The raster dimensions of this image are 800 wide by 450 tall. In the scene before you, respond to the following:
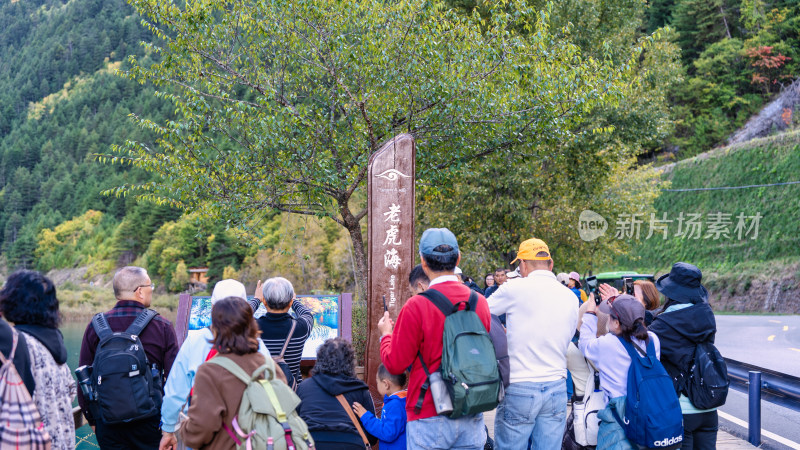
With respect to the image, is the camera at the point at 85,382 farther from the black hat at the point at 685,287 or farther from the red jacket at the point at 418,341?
the black hat at the point at 685,287

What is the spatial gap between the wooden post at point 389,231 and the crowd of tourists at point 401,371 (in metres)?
1.12

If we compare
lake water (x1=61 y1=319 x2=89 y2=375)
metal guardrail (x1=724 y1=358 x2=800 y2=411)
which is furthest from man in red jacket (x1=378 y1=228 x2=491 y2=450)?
lake water (x1=61 y1=319 x2=89 y2=375)

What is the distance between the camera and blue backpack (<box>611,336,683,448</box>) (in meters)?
3.68

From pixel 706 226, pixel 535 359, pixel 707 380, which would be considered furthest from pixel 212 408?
pixel 706 226

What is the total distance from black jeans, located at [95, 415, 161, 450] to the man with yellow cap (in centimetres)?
225

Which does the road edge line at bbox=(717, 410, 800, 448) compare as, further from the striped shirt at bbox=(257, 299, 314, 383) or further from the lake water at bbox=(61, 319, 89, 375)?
the lake water at bbox=(61, 319, 89, 375)

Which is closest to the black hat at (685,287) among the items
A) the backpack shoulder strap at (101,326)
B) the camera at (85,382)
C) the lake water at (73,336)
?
the backpack shoulder strap at (101,326)

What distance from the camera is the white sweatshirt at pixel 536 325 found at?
366cm

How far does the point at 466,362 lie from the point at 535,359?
33.6 inches

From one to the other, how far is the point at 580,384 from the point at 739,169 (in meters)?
28.5

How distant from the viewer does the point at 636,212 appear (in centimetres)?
1911

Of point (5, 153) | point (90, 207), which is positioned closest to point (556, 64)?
point (90, 207)

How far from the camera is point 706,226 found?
29062 millimetres

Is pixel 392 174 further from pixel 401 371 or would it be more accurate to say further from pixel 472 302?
pixel 401 371
